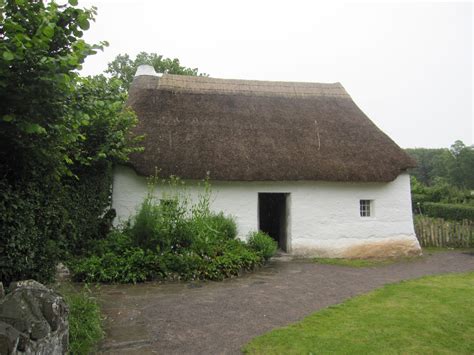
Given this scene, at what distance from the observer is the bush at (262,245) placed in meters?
9.04

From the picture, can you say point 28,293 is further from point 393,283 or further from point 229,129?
point 229,129

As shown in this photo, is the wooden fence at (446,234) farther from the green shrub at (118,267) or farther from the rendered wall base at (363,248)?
the green shrub at (118,267)

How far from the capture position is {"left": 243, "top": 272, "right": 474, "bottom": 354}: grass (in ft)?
13.6

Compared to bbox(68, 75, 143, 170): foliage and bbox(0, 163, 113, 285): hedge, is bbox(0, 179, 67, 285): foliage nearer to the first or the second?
bbox(0, 163, 113, 285): hedge

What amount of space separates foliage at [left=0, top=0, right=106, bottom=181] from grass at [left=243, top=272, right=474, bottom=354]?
136 inches

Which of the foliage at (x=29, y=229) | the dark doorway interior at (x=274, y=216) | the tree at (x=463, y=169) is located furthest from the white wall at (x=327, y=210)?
the tree at (x=463, y=169)

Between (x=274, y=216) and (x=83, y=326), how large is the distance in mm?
9493

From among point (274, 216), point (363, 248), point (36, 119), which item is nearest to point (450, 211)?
point (363, 248)

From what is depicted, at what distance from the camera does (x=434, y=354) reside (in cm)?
407

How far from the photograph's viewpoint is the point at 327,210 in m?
10.7

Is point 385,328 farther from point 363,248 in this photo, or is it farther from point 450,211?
point 450,211

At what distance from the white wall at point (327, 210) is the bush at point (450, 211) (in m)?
5.63

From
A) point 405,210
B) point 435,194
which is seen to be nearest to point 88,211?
point 405,210

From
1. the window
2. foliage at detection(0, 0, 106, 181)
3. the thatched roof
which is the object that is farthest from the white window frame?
foliage at detection(0, 0, 106, 181)
